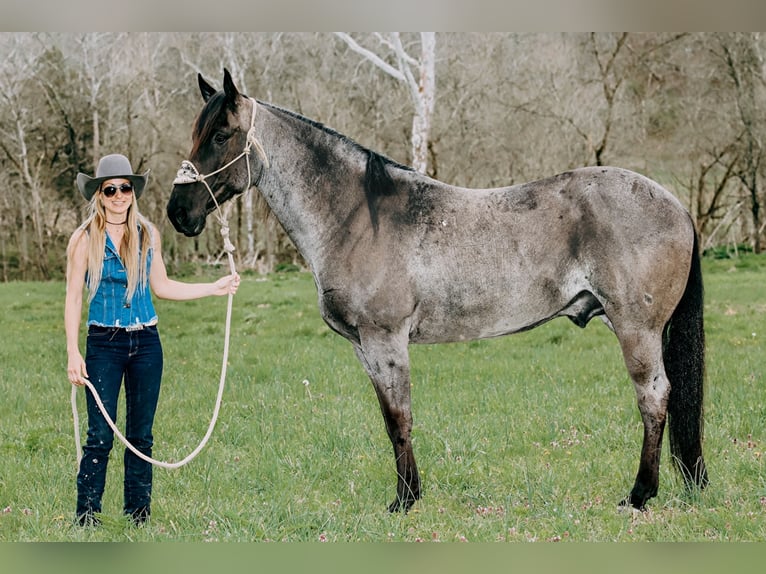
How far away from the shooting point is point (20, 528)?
389cm

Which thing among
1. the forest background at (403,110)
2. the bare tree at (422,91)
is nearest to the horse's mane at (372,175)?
the bare tree at (422,91)

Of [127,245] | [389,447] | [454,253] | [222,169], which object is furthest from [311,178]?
[389,447]

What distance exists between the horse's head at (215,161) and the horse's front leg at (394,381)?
1.07 meters

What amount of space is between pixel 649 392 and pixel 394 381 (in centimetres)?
141

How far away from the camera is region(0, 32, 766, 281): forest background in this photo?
10188 millimetres

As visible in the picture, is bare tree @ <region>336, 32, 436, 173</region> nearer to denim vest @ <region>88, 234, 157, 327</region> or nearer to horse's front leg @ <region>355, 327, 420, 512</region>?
horse's front leg @ <region>355, 327, 420, 512</region>

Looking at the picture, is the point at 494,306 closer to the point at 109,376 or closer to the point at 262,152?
the point at 262,152

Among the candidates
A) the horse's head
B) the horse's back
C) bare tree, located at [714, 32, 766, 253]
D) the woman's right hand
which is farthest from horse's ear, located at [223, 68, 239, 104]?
bare tree, located at [714, 32, 766, 253]

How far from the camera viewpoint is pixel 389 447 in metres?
4.85

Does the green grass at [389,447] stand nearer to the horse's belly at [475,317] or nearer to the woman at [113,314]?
the woman at [113,314]

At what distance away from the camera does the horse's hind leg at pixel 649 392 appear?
3.94 metres

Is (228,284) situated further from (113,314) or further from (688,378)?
(688,378)

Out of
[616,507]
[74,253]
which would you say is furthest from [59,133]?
[616,507]

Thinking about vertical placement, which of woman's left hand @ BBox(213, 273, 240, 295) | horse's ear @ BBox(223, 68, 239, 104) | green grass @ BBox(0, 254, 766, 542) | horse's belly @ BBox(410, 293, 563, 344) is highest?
horse's ear @ BBox(223, 68, 239, 104)
